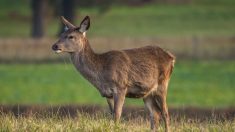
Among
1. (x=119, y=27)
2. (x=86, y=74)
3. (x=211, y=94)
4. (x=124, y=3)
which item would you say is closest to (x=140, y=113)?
(x=86, y=74)

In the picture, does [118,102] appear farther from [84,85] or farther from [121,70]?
[84,85]

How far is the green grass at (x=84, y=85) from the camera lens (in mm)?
28656

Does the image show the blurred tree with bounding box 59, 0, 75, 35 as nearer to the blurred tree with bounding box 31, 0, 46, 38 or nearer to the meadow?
the blurred tree with bounding box 31, 0, 46, 38

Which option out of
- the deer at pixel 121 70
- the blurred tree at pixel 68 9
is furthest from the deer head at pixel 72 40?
the blurred tree at pixel 68 9

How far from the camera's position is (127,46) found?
43438 mm

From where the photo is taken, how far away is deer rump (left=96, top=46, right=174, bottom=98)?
49.0ft

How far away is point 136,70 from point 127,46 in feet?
92.1

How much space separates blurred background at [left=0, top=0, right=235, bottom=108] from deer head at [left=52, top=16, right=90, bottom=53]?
1.26 m

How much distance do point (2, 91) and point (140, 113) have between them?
10.8m

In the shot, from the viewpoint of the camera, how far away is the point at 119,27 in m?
70.7

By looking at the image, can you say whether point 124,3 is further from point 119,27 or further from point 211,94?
point 211,94

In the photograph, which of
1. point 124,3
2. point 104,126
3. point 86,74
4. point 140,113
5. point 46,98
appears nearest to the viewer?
point 104,126

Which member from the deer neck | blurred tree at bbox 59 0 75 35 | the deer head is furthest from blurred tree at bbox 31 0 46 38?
the deer head

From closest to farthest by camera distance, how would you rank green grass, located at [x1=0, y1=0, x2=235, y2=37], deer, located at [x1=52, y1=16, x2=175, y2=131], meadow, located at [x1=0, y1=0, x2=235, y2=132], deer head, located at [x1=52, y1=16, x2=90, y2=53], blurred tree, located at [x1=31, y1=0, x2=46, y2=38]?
meadow, located at [x1=0, y1=0, x2=235, y2=132], deer, located at [x1=52, y1=16, x2=175, y2=131], deer head, located at [x1=52, y1=16, x2=90, y2=53], blurred tree, located at [x1=31, y1=0, x2=46, y2=38], green grass, located at [x1=0, y1=0, x2=235, y2=37]
